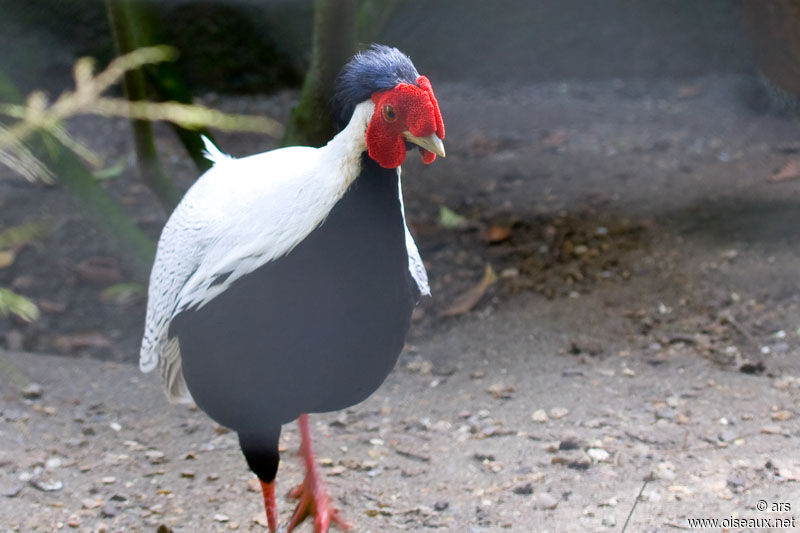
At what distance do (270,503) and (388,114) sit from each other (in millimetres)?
1266

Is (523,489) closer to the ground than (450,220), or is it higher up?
closer to the ground

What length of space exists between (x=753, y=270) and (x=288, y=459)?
2.16m

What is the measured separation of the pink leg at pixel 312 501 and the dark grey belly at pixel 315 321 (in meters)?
0.51

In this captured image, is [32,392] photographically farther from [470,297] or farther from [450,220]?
[450,220]

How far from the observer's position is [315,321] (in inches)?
78.9

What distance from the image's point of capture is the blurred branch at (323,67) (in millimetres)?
3379

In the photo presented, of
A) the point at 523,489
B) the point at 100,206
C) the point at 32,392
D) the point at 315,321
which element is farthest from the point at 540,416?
the point at 100,206

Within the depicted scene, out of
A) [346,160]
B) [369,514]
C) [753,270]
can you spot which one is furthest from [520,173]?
[346,160]

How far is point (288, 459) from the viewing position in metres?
3.09

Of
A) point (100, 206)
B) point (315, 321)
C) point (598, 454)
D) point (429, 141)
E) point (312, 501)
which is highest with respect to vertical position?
point (429, 141)

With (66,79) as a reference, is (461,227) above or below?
below

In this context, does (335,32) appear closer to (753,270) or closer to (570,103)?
Answer: (753,270)

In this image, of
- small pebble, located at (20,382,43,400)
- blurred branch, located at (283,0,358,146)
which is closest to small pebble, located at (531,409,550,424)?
blurred branch, located at (283,0,358,146)

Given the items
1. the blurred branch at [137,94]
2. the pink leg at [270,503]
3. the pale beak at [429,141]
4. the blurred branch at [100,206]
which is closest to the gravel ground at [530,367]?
the pink leg at [270,503]
